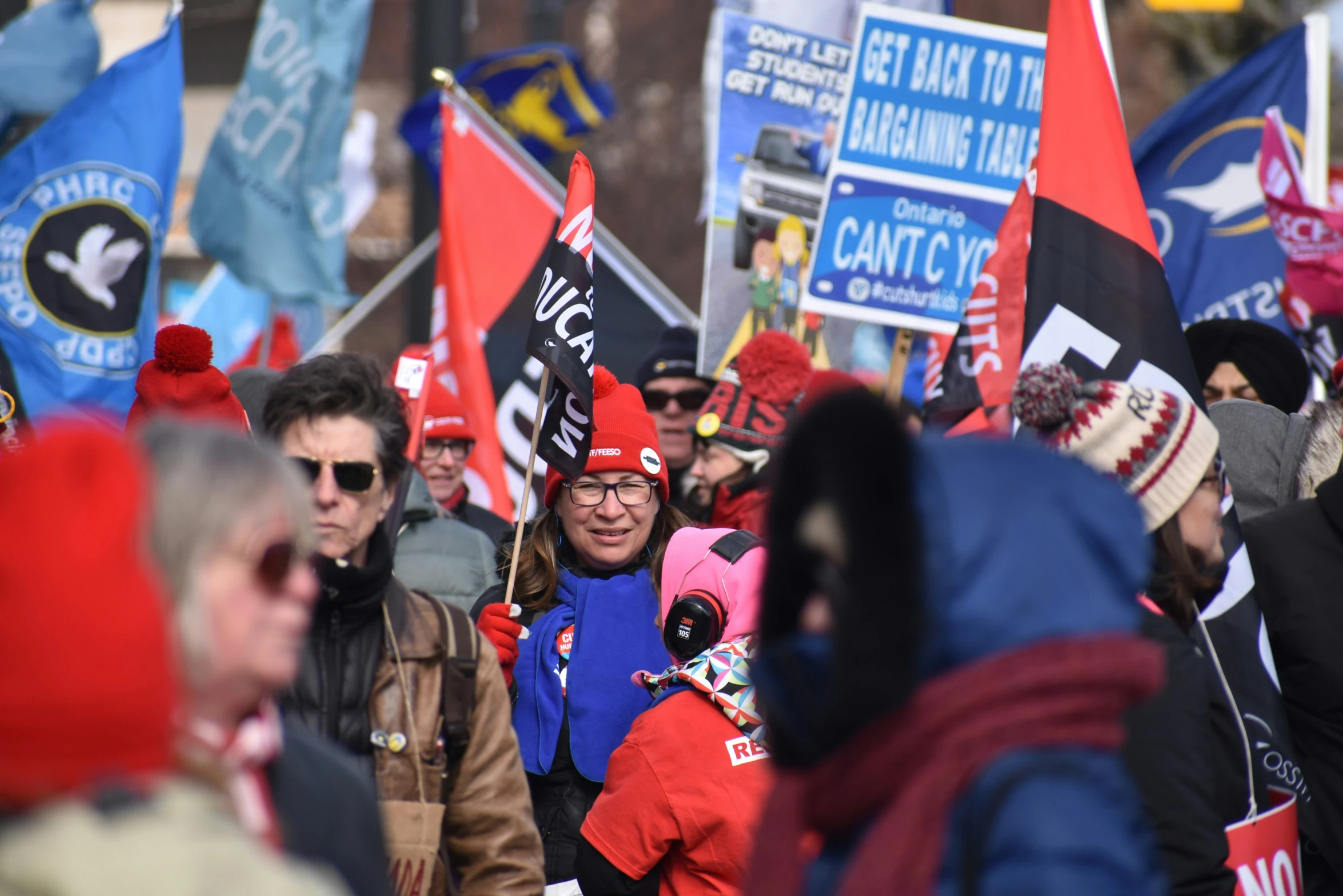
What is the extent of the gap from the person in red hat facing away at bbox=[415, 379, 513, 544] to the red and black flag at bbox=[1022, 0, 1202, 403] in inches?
105

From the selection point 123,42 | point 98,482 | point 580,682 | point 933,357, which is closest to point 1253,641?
point 580,682

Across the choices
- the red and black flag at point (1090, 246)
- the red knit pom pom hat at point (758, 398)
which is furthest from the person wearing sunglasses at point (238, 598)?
the red knit pom pom hat at point (758, 398)

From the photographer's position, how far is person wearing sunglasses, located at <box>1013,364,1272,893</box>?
2352 mm

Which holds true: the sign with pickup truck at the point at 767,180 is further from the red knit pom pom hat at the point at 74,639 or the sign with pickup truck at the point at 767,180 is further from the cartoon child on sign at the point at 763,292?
the red knit pom pom hat at the point at 74,639

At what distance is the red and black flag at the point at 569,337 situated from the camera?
3885 mm

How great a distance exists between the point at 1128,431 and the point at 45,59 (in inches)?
234

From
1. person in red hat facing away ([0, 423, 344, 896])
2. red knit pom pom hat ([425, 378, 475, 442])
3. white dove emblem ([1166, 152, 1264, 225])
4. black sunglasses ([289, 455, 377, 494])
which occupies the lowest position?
red knit pom pom hat ([425, 378, 475, 442])

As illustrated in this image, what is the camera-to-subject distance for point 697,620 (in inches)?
130

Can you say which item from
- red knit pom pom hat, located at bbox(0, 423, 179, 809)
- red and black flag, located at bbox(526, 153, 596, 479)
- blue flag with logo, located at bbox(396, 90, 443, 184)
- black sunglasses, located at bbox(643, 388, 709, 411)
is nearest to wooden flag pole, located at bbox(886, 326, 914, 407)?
black sunglasses, located at bbox(643, 388, 709, 411)

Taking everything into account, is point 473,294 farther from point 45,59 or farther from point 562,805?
point 562,805

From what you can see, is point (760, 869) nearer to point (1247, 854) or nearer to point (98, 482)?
point (98, 482)

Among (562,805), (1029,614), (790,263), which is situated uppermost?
(1029,614)

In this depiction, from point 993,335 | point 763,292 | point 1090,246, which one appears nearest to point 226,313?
point 763,292

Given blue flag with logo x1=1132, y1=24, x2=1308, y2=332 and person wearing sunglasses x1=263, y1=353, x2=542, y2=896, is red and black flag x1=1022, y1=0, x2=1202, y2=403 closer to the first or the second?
person wearing sunglasses x1=263, y1=353, x2=542, y2=896
